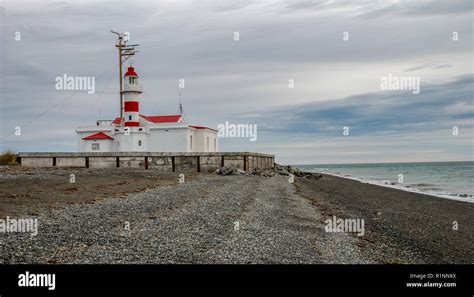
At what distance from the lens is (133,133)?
48.5 metres

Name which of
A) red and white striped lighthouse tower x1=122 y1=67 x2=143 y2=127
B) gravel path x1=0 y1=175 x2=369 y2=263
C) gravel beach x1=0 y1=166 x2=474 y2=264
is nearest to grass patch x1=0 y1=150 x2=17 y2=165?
gravel beach x1=0 y1=166 x2=474 y2=264

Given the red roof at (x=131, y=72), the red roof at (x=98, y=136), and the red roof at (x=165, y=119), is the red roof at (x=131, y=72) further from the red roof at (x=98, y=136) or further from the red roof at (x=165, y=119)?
the red roof at (x=98, y=136)

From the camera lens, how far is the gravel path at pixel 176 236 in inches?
356

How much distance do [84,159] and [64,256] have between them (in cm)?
2713

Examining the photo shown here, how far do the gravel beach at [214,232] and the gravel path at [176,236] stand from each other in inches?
0.8

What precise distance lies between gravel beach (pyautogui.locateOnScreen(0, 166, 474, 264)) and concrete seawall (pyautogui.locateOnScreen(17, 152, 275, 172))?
14209 millimetres

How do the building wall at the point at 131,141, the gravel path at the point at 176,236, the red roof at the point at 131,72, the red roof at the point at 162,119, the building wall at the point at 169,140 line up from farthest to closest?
the red roof at the point at 162,119 → the red roof at the point at 131,72 → the building wall at the point at 169,140 → the building wall at the point at 131,141 → the gravel path at the point at 176,236

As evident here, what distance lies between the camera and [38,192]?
16.7 m

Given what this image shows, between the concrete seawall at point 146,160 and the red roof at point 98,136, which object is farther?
the red roof at point 98,136

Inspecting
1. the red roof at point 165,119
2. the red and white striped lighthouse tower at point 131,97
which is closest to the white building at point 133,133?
the red and white striped lighthouse tower at point 131,97

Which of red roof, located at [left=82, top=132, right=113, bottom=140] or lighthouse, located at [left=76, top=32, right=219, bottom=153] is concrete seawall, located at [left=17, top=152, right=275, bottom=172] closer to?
lighthouse, located at [left=76, top=32, right=219, bottom=153]

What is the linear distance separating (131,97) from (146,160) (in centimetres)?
1578

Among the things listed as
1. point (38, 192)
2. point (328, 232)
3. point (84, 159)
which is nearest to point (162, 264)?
point (328, 232)
